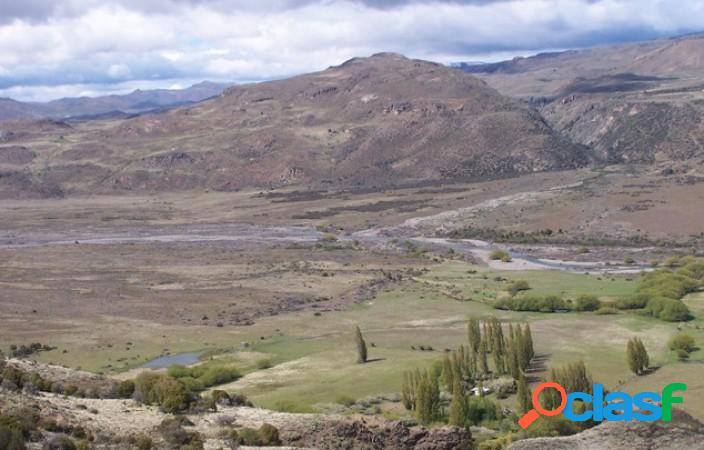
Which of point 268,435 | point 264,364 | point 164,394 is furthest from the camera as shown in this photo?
point 264,364

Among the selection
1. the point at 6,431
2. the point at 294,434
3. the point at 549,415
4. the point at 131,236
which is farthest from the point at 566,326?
the point at 131,236

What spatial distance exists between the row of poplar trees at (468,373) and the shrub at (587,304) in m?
23.9

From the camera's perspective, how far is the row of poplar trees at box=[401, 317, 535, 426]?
1722 inches

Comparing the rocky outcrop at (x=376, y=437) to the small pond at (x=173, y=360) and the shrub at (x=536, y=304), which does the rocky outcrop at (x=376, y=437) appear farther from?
the shrub at (x=536, y=304)

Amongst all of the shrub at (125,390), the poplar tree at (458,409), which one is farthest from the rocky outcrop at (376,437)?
the shrub at (125,390)

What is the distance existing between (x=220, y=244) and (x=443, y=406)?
105 metres

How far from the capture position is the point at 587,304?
83.3m

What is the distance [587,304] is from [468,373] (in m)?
32.5

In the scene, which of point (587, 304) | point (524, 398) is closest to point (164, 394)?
point (524, 398)

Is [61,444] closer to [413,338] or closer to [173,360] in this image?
[173,360]

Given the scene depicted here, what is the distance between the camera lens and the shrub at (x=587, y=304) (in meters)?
83.2

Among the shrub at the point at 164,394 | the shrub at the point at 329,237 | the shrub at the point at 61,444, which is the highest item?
the shrub at the point at 61,444

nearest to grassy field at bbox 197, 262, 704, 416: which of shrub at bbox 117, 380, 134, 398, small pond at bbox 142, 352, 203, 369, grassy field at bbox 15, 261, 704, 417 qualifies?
grassy field at bbox 15, 261, 704, 417

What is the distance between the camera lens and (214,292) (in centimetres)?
10425
